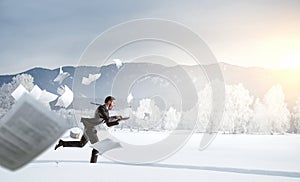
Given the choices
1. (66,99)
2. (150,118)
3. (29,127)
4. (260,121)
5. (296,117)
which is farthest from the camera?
(296,117)

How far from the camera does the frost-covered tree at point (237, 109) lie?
81.8 feet

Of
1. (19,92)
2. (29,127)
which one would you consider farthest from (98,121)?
(29,127)

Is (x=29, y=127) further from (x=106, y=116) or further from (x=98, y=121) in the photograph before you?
(x=98, y=121)

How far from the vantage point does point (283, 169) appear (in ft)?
22.7

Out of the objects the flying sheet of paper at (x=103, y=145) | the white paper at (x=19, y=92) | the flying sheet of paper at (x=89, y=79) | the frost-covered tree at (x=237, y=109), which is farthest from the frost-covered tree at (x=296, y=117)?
the white paper at (x=19, y=92)

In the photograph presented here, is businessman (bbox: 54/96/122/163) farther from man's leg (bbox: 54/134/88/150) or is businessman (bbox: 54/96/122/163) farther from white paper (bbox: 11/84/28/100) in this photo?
white paper (bbox: 11/84/28/100)

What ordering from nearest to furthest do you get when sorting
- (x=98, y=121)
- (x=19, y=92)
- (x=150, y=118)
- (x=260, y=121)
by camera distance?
1. (x=19, y=92)
2. (x=98, y=121)
3. (x=150, y=118)
4. (x=260, y=121)

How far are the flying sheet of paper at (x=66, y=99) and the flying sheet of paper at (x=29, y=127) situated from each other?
430 centimetres

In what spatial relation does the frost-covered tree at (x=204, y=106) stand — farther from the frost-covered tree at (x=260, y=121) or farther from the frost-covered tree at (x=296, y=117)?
the frost-covered tree at (x=296, y=117)

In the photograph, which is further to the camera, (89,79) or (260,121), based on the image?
(260,121)

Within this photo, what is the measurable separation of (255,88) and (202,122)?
6.33 m

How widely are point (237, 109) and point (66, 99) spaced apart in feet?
68.6

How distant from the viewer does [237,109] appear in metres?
25.6

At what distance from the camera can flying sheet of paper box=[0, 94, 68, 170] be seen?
1352 millimetres
